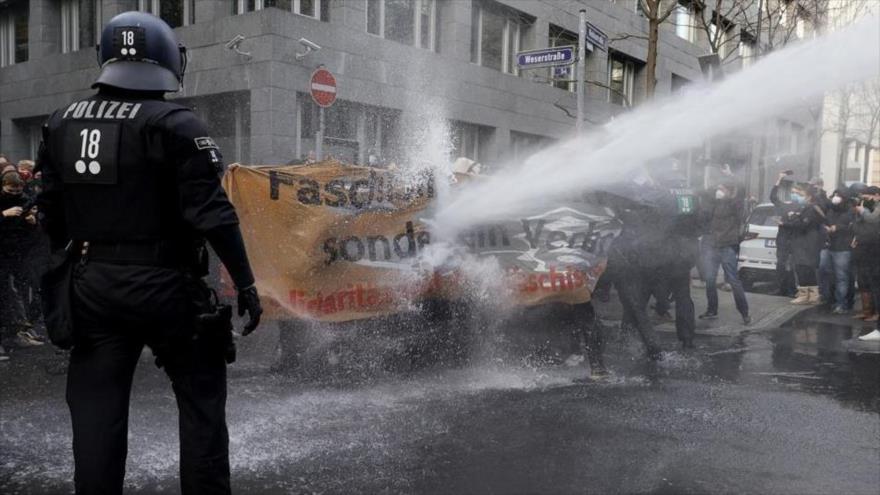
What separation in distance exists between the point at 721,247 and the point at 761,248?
4.04 meters

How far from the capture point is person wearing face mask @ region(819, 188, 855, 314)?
1068cm

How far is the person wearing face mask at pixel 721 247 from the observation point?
9.62 m

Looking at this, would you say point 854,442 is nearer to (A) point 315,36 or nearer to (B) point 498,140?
(A) point 315,36

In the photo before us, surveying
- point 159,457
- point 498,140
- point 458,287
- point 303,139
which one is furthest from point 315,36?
point 159,457

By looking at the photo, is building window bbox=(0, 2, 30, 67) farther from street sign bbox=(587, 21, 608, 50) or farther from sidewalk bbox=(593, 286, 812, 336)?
sidewalk bbox=(593, 286, 812, 336)

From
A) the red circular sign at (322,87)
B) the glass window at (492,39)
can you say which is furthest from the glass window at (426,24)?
the red circular sign at (322,87)

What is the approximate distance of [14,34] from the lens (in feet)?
63.6

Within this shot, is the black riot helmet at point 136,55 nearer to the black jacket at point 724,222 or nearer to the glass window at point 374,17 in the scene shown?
the black jacket at point 724,222

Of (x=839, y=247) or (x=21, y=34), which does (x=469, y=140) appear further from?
(x=21, y=34)

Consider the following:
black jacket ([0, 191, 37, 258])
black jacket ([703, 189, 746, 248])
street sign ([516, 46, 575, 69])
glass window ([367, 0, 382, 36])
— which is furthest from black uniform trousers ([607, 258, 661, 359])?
glass window ([367, 0, 382, 36])

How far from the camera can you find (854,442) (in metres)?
4.44

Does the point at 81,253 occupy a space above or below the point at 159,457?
above

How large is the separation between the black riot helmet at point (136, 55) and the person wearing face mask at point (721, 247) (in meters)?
7.83

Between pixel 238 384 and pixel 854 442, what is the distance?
13.5ft
